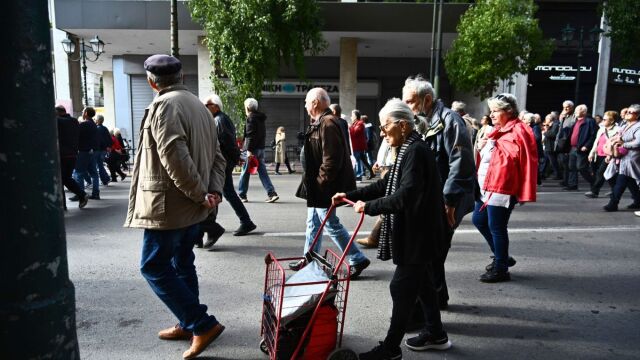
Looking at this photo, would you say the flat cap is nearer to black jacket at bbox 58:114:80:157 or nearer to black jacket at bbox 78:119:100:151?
black jacket at bbox 58:114:80:157

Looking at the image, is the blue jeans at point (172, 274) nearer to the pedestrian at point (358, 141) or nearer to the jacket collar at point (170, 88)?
the jacket collar at point (170, 88)

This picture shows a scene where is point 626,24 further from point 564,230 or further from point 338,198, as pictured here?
point 338,198

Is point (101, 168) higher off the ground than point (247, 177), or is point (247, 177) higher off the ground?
point (247, 177)

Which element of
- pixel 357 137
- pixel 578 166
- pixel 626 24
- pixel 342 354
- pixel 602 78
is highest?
pixel 626 24

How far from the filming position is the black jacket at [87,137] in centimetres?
996

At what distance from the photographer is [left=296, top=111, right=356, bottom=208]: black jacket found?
464cm

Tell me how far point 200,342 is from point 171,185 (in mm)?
1157

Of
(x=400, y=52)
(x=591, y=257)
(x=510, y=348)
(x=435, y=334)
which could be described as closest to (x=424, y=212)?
(x=435, y=334)

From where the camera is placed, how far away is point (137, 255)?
5.95 metres

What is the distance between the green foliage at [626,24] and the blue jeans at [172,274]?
16.4 m

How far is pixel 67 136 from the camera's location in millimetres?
8750

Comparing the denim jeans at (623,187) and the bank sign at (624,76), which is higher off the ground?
the bank sign at (624,76)

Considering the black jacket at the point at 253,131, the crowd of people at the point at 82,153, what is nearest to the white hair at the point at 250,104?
the black jacket at the point at 253,131

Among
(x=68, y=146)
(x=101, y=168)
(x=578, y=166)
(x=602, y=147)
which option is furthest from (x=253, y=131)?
(x=578, y=166)
